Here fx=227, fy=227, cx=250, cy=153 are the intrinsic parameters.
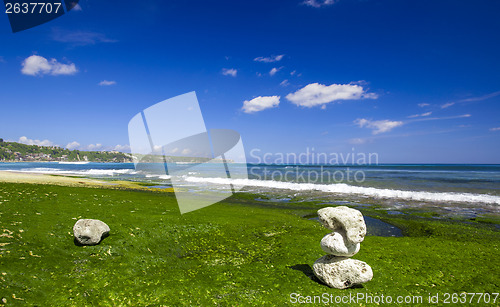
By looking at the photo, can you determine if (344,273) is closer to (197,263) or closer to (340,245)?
(340,245)

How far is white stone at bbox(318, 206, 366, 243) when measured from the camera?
888 centimetres

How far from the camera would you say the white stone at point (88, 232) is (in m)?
10.8

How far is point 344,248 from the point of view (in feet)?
29.5

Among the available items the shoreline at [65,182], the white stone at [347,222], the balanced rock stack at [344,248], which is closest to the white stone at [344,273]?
the balanced rock stack at [344,248]

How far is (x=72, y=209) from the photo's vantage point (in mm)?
15883

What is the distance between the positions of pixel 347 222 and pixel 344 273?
6.67 feet

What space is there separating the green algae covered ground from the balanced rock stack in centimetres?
42

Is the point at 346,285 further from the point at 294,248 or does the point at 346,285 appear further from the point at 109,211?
the point at 109,211

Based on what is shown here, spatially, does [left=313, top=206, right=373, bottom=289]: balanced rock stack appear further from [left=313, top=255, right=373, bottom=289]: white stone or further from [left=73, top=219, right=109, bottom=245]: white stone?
[left=73, top=219, right=109, bottom=245]: white stone

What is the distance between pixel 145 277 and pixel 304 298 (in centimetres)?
645

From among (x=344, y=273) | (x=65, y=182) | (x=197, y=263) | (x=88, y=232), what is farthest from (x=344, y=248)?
(x=65, y=182)

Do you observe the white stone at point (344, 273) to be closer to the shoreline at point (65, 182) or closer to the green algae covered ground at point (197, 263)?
the green algae covered ground at point (197, 263)

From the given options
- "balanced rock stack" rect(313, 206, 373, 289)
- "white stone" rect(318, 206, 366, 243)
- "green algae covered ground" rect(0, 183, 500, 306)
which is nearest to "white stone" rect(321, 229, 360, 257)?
"balanced rock stack" rect(313, 206, 373, 289)

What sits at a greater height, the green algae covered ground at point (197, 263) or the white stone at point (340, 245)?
the white stone at point (340, 245)
